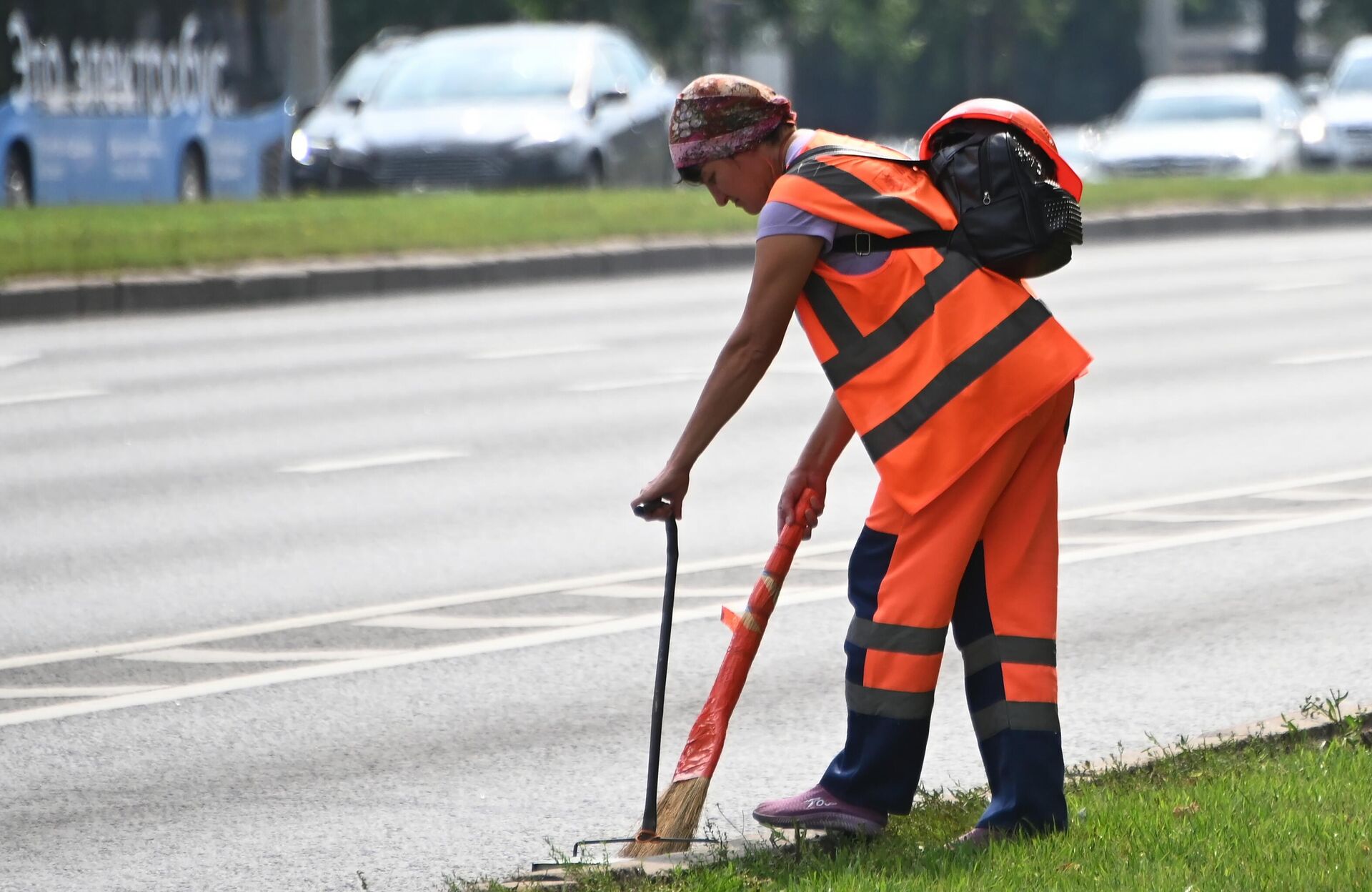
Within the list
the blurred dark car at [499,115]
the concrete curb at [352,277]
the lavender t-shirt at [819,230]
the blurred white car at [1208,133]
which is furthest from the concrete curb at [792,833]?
the blurred white car at [1208,133]

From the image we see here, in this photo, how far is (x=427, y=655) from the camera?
6.84 m

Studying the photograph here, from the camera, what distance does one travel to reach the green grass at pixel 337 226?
17.8 meters

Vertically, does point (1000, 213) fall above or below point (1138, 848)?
above

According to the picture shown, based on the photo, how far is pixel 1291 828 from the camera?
15.2 ft

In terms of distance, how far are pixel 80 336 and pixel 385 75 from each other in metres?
8.04

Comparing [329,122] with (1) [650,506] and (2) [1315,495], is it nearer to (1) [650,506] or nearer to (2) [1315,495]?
(2) [1315,495]

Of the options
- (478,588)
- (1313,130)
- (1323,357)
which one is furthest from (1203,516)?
(1313,130)

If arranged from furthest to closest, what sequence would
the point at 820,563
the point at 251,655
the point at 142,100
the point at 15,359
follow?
the point at 142,100 → the point at 15,359 → the point at 820,563 → the point at 251,655

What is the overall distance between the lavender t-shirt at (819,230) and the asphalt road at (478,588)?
137cm

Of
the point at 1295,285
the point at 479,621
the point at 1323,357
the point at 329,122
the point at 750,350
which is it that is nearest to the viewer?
the point at 750,350

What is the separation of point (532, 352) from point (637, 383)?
161 centimetres

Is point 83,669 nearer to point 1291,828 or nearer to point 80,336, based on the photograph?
point 1291,828

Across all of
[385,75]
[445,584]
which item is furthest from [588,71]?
[445,584]

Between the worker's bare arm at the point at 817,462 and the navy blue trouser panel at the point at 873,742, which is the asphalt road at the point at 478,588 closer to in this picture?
the navy blue trouser panel at the point at 873,742
